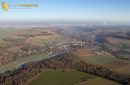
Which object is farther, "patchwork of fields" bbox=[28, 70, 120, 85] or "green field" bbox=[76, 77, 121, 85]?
"patchwork of fields" bbox=[28, 70, 120, 85]

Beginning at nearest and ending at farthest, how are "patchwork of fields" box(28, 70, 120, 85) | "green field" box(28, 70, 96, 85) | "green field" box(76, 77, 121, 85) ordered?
"green field" box(76, 77, 121, 85) < "patchwork of fields" box(28, 70, 120, 85) < "green field" box(28, 70, 96, 85)

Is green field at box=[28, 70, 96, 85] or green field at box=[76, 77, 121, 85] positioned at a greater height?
green field at box=[76, 77, 121, 85]

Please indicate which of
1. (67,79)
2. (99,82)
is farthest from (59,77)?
(99,82)

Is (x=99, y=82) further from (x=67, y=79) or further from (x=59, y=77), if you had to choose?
(x=59, y=77)

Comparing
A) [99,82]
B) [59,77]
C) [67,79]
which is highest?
[99,82]

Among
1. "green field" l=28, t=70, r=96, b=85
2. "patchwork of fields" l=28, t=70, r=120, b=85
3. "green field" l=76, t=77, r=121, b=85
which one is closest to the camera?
"green field" l=76, t=77, r=121, b=85

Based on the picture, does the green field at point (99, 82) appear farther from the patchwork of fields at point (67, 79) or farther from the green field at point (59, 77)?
the green field at point (59, 77)

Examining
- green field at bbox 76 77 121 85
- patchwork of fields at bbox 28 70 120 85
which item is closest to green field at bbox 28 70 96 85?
patchwork of fields at bbox 28 70 120 85

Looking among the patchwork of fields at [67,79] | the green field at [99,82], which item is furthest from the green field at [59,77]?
the green field at [99,82]

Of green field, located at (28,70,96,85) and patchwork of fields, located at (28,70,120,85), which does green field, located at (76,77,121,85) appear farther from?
green field, located at (28,70,96,85)

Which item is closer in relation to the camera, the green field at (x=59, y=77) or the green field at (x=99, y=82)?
the green field at (x=99, y=82)
